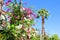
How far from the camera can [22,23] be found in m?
9.83

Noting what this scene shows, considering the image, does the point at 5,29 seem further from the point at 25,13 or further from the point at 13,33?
the point at 25,13

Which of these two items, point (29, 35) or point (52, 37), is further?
point (52, 37)

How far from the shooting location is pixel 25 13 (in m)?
10.2

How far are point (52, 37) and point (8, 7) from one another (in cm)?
4470

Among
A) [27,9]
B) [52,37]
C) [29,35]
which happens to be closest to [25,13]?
[27,9]

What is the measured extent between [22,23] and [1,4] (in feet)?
3.78

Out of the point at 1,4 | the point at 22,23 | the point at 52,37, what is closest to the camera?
the point at 1,4

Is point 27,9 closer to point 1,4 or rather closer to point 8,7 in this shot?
point 8,7

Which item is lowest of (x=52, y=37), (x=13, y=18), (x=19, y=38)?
(x=52, y=37)

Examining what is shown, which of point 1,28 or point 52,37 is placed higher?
point 1,28

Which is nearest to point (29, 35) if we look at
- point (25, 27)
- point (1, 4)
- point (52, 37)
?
point (25, 27)

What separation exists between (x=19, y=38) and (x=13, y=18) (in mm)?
794

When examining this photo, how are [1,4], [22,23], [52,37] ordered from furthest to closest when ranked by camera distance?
1. [52,37]
2. [22,23]
3. [1,4]

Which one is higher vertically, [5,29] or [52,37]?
[5,29]
